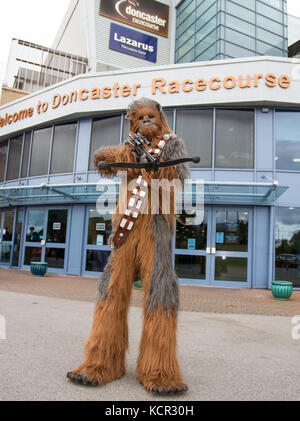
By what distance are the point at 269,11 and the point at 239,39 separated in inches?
115

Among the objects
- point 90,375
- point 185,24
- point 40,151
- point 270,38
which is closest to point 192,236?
point 40,151

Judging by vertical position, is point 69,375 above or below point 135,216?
below

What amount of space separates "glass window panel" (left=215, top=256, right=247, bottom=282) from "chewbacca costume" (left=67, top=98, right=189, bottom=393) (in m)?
7.41

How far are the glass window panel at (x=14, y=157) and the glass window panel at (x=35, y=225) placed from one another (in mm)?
2050

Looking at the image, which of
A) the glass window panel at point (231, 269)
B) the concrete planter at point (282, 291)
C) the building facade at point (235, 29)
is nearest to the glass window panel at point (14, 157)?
the glass window panel at point (231, 269)

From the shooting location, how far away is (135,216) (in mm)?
2475

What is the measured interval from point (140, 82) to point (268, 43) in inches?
403

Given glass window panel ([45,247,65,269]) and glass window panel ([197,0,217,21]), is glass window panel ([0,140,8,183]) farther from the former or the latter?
glass window panel ([197,0,217,21])

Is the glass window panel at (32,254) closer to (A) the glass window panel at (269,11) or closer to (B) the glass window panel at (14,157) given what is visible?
(B) the glass window panel at (14,157)

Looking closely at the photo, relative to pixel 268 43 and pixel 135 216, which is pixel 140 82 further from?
pixel 268 43

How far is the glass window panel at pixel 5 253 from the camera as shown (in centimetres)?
1301

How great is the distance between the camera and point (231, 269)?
9.61 meters

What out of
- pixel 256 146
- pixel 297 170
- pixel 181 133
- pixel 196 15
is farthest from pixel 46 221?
pixel 196 15
